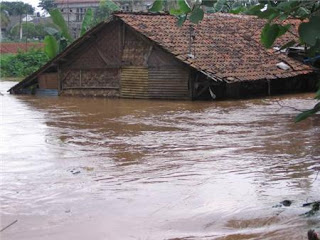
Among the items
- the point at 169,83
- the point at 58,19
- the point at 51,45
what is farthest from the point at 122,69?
the point at 51,45

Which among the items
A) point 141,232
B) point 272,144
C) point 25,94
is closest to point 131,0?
point 25,94

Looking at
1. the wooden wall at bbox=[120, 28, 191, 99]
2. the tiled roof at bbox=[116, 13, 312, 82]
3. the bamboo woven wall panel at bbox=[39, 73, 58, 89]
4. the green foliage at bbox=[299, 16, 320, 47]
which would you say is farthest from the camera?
the bamboo woven wall panel at bbox=[39, 73, 58, 89]

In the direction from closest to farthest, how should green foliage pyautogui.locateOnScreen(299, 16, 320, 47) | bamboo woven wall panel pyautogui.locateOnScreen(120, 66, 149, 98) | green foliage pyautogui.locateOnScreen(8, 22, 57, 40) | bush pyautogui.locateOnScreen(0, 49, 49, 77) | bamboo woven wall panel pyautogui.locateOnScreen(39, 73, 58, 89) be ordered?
1. green foliage pyautogui.locateOnScreen(299, 16, 320, 47)
2. bamboo woven wall panel pyautogui.locateOnScreen(120, 66, 149, 98)
3. bamboo woven wall panel pyautogui.locateOnScreen(39, 73, 58, 89)
4. bush pyautogui.locateOnScreen(0, 49, 49, 77)
5. green foliage pyautogui.locateOnScreen(8, 22, 57, 40)

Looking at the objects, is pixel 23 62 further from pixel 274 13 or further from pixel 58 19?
pixel 274 13

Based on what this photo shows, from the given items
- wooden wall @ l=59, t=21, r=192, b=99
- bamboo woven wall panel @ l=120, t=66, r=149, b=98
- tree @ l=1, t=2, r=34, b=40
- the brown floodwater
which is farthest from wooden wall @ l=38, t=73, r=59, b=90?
tree @ l=1, t=2, r=34, b=40

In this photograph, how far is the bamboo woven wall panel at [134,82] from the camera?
20969 millimetres

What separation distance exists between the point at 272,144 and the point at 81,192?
4.58m

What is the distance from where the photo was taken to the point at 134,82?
21.3 metres

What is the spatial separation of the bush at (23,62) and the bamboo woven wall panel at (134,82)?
61.5 ft

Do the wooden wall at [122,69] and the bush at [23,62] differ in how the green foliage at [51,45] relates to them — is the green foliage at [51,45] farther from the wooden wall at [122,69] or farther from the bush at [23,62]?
the bush at [23,62]

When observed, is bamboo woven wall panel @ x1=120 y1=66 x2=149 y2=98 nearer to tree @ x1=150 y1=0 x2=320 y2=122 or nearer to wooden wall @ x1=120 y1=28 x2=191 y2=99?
wooden wall @ x1=120 y1=28 x2=191 y2=99

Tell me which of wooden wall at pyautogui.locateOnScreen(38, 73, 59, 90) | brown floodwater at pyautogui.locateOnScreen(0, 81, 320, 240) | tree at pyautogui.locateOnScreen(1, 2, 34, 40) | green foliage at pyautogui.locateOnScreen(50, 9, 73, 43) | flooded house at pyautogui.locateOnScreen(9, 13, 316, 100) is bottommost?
brown floodwater at pyautogui.locateOnScreen(0, 81, 320, 240)

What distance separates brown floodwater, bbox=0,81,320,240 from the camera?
16.8ft

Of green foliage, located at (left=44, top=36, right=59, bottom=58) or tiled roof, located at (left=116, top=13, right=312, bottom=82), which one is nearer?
tiled roof, located at (left=116, top=13, right=312, bottom=82)
